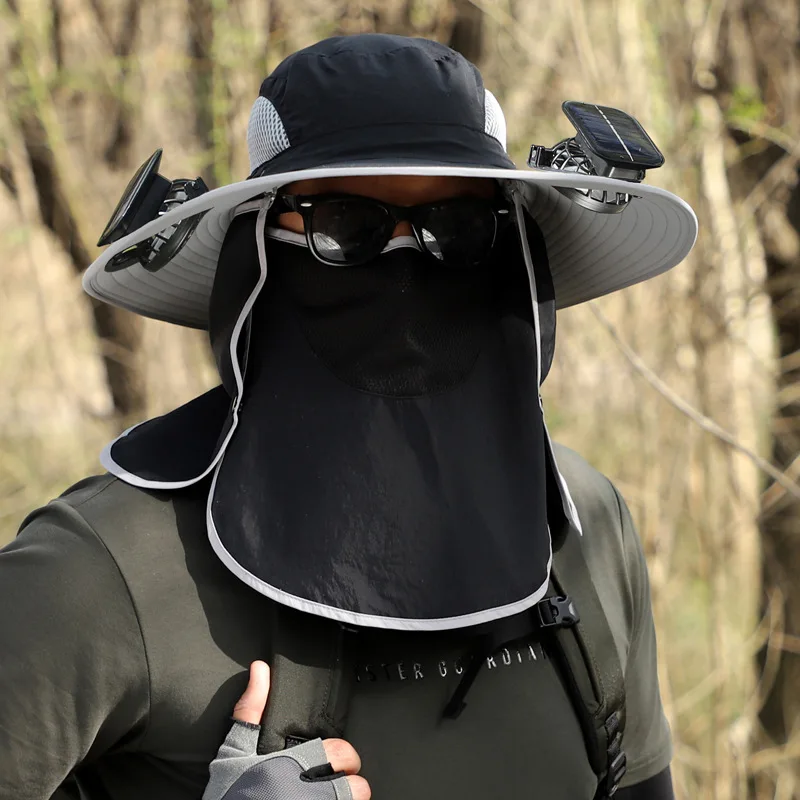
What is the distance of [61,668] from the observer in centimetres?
128

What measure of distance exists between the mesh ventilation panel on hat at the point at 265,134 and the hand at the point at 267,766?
2.48ft

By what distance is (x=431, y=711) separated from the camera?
4.67ft

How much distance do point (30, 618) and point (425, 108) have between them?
88 cm

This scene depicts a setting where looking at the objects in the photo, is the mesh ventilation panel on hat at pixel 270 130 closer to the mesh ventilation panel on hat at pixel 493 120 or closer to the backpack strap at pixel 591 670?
the mesh ventilation panel on hat at pixel 493 120

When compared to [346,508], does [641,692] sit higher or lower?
lower

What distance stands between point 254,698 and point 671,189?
3.08 meters

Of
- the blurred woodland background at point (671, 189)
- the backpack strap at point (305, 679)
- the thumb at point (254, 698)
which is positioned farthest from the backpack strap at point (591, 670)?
the blurred woodland background at point (671, 189)

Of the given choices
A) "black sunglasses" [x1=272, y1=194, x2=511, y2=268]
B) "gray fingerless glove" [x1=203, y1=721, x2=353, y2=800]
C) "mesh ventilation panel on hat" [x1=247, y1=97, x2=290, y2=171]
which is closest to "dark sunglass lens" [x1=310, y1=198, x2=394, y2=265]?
"black sunglasses" [x1=272, y1=194, x2=511, y2=268]

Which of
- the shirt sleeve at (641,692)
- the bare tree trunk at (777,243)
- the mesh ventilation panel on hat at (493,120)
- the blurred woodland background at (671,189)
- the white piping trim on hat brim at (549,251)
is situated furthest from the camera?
the blurred woodland background at (671,189)

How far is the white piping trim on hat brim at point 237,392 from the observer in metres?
1.46

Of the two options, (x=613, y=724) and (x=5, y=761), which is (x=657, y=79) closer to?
(x=613, y=724)

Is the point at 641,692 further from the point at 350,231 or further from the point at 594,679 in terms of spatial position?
the point at 350,231

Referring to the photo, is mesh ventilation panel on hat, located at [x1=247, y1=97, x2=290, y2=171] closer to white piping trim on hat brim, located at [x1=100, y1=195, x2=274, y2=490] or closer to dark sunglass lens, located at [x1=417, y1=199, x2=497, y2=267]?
white piping trim on hat brim, located at [x1=100, y1=195, x2=274, y2=490]

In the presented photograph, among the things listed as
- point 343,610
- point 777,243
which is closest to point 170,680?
point 343,610
